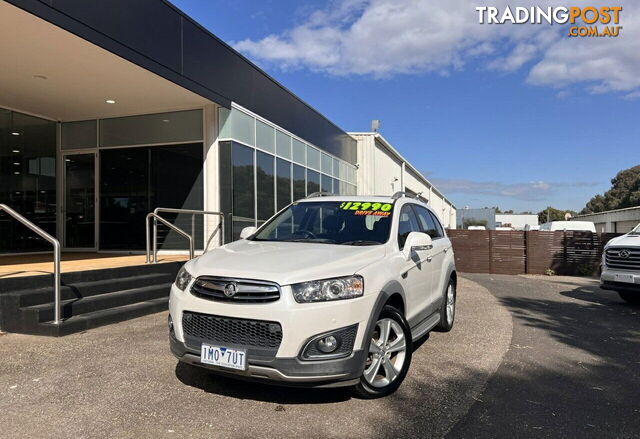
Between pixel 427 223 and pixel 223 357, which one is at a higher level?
pixel 427 223

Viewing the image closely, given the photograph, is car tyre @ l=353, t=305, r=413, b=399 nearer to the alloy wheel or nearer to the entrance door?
the alloy wheel

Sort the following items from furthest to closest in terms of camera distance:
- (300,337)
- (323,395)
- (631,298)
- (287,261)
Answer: (631,298)
(323,395)
(287,261)
(300,337)

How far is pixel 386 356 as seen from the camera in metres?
4.04

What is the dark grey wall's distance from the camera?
23.4ft

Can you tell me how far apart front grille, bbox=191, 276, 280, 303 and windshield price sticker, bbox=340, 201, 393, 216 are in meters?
1.86

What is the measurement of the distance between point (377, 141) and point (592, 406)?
74.8 ft

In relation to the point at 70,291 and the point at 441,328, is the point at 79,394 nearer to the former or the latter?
the point at 70,291

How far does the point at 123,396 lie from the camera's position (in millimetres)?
4000

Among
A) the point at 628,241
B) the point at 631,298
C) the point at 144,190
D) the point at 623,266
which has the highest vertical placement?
the point at 144,190

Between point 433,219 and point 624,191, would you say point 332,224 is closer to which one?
point 433,219

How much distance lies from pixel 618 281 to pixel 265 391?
25.1 ft

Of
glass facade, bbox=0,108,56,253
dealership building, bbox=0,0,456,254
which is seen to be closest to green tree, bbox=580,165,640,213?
dealership building, bbox=0,0,456,254

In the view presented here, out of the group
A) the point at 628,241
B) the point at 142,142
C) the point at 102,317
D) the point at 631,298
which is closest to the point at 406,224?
the point at 102,317

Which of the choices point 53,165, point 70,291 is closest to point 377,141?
point 53,165
